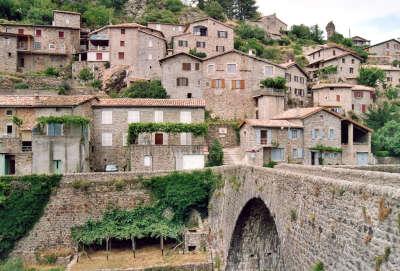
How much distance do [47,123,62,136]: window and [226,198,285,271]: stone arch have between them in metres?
17.3

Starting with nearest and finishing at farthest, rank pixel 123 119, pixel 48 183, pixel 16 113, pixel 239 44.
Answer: pixel 48 183
pixel 16 113
pixel 123 119
pixel 239 44

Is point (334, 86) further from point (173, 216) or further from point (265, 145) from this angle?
point (173, 216)

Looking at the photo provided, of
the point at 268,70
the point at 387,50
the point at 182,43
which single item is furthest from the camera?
the point at 387,50

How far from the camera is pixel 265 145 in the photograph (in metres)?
37.4

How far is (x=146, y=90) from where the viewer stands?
46.4 m

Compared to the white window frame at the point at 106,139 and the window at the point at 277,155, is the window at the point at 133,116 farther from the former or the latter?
the window at the point at 277,155

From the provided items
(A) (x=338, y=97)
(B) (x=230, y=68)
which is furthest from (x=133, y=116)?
(A) (x=338, y=97)

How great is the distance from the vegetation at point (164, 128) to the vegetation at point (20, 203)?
840 centimetres

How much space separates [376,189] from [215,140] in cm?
3194

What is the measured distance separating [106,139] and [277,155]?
15.9m

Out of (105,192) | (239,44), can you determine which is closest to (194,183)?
(105,192)

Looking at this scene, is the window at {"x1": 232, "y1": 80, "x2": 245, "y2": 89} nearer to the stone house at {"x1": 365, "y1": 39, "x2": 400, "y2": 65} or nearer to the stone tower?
the stone house at {"x1": 365, "y1": 39, "x2": 400, "y2": 65}

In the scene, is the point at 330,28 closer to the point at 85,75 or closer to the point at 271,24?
the point at 271,24

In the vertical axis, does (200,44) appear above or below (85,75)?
above
